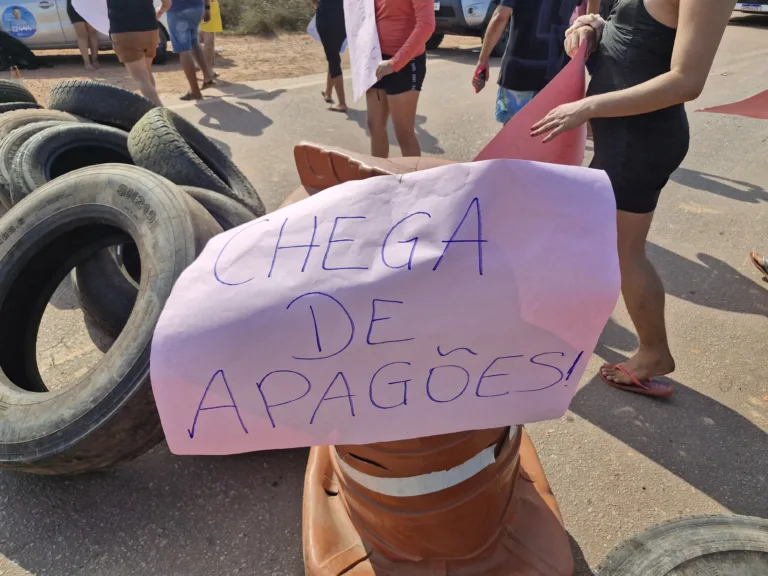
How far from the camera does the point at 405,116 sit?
14.1 feet

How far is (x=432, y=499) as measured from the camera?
167 cm

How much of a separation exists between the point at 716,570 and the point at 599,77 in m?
1.81

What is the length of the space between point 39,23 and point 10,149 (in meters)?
7.54

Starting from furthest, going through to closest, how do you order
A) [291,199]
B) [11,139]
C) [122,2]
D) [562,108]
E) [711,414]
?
[122,2]
[11,139]
[711,414]
[562,108]
[291,199]

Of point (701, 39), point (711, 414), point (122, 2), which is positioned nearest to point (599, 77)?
point (701, 39)

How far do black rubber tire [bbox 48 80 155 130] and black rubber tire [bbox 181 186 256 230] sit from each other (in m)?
1.88

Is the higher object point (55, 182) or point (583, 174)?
point (583, 174)

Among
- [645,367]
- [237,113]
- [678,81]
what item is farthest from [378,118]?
[237,113]

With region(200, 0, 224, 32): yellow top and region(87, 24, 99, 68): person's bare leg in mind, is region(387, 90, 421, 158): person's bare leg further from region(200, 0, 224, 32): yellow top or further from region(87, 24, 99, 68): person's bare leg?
region(87, 24, 99, 68): person's bare leg

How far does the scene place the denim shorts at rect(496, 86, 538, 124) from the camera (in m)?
3.87

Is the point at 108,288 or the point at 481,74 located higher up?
the point at 481,74

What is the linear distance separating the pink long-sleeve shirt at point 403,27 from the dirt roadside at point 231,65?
525 cm

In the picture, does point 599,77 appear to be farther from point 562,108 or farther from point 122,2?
point 122,2

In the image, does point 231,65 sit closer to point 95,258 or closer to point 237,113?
point 237,113
